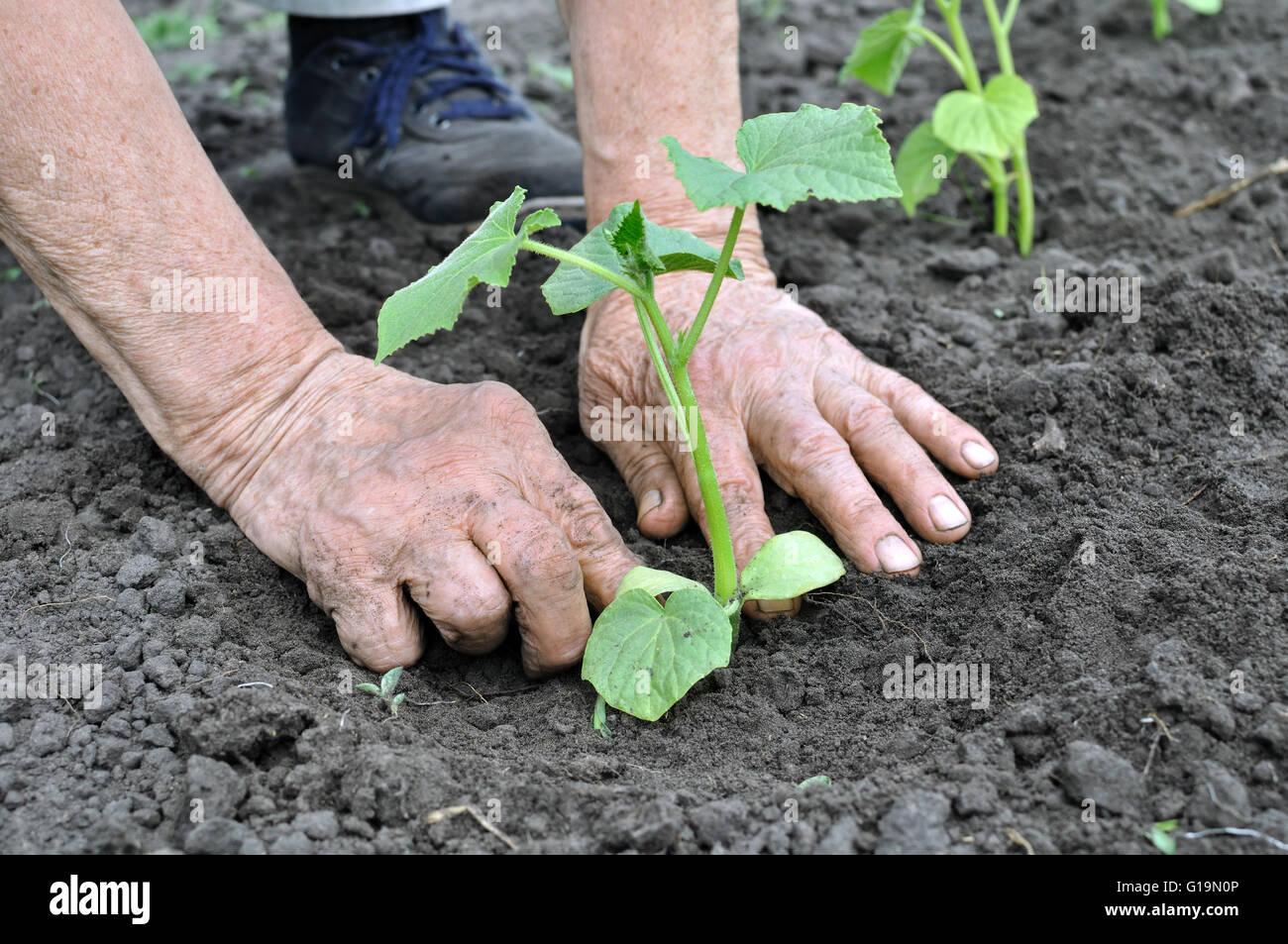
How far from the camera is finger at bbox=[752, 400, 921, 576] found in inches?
68.0

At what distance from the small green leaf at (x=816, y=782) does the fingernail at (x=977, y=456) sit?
2.19ft

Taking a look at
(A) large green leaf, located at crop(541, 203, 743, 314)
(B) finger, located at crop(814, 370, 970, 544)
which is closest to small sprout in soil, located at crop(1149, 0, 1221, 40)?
(B) finger, located at crop(814, 370, 970, 544)

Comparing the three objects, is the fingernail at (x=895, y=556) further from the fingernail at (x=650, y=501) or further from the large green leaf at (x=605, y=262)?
the large green leaf at (x=605, y=262)

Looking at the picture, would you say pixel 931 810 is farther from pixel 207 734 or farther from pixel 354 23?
pixel 354 23

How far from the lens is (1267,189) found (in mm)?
2680

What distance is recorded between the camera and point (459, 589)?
1567 mm

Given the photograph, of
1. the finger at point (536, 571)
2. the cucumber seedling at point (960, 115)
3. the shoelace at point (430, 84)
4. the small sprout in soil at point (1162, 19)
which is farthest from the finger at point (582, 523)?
the small sprout in soil at point (1162, 19)

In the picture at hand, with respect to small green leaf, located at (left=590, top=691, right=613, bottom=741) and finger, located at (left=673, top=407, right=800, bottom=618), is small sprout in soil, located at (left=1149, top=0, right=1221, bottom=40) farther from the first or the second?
small green leaf, located at (left=590, top=691, right=613, bottom=741)

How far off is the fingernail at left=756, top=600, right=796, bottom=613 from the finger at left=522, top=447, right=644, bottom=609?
0.20 metres

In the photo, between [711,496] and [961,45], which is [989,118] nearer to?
[961,45]

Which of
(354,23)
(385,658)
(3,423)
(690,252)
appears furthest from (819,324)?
(354,23)

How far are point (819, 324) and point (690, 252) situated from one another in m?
0.61

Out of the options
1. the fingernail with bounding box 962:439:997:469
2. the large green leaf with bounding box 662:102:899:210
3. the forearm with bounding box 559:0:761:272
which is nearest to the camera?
the large green leaf with bounding box 662:102:899:210

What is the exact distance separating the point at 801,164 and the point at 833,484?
2.07 feet
